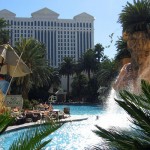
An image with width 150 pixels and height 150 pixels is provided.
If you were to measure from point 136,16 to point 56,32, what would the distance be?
7833 centimetres

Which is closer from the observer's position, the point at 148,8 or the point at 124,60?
the point at 148,8

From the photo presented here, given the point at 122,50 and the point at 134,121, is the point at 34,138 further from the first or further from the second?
the point at 122,50

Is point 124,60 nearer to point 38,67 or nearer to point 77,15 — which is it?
point 38,67

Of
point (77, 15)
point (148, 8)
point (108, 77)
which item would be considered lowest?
point (108, 77)

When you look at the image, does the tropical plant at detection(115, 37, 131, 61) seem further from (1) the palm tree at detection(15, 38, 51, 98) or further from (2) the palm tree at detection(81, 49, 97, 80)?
(2) the palm tree at detection(81, 49, 97, 80)

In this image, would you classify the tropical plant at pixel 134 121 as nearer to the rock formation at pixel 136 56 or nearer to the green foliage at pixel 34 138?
the green foliage at pixel 34 138

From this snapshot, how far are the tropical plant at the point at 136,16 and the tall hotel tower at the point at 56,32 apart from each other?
76580 millimetres

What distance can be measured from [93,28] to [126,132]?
101m

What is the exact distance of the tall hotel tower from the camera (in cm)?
9956

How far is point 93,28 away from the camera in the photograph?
10425 centimetres

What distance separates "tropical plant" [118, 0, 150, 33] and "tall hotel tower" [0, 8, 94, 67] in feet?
251

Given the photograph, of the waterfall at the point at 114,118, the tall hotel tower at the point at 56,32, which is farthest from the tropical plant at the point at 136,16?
the tall hotel tower at the point at 56,32

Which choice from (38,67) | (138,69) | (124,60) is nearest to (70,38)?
(38,67)

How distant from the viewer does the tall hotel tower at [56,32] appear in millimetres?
99562
